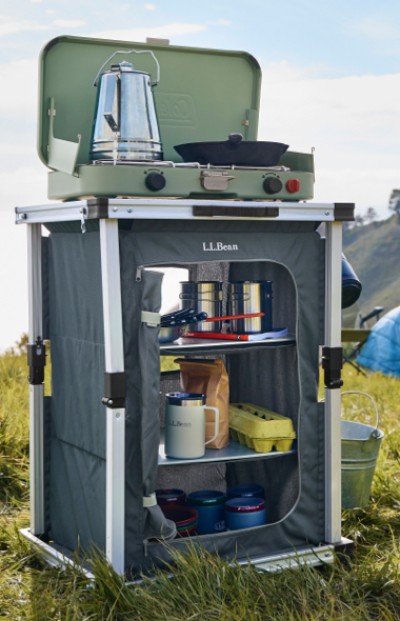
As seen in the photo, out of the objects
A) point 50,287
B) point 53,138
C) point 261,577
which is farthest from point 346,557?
point 53,138

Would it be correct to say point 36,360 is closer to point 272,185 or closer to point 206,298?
point 206,298

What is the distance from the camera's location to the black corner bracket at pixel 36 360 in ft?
15.1

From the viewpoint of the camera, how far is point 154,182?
155 inches

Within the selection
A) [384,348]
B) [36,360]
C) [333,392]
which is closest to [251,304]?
[333,392]

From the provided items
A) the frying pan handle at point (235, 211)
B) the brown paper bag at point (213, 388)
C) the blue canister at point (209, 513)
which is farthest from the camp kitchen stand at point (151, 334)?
the blue canister at point (209, 513)

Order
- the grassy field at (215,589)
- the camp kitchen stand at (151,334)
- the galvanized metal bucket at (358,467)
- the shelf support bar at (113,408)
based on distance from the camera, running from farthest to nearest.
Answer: the galvanized metal bucket at (358,467) < the camp kitchen stand at (151,334) < the shelf support bar at (113,408) < the grassy field at (215,589)

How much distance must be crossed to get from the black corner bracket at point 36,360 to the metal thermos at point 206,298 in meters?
0.68

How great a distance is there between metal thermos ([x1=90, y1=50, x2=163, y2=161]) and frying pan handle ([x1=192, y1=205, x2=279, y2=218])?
400mm

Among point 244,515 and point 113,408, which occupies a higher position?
point 113,408

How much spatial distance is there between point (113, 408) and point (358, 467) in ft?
5.17

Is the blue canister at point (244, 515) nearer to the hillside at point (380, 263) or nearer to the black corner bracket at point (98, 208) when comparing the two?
the black corner bracket at point (98, 208)

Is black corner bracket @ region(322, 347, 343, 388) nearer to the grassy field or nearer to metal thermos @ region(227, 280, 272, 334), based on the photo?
metal thermos @ region(227, 280, 272, 334)

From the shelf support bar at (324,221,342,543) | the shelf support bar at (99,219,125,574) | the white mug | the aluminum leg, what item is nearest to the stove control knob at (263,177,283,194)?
the shelf support bar at (324,221,342,543)

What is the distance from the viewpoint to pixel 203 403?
438cm
